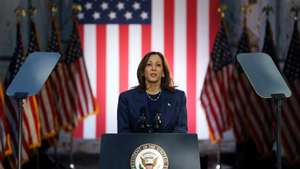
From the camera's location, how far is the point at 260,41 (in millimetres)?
9617

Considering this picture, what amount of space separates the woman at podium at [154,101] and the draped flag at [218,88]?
14.2 feet

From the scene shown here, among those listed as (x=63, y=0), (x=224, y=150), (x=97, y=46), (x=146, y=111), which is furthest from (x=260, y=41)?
(x=146, y=111)

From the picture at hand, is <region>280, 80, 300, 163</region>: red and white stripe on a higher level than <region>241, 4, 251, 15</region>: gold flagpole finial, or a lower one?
lower

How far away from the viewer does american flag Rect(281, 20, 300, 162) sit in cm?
842

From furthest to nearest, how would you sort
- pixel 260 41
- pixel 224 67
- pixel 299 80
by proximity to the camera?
pixel 260 41, pixel 224 67, pixel 299 80

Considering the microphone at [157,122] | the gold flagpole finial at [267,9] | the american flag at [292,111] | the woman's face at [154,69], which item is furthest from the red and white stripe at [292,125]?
the microphone at [157,122]

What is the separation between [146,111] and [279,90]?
97 cm

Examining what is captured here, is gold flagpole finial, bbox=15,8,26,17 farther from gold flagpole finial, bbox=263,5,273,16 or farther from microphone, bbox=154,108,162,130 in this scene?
microphone, bbox=154,108,162,130

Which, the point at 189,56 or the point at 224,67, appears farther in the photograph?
the point at 189,56

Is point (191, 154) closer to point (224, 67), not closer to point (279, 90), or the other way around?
point (279, 90)

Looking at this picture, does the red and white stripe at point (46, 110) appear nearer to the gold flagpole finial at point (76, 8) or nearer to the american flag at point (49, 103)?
the american flag at point (49, 103)

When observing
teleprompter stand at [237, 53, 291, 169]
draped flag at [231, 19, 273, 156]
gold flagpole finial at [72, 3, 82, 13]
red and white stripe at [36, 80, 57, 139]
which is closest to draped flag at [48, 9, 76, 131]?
red and white stripe at [36, 80, 57, 139]

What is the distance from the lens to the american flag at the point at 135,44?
382 inches

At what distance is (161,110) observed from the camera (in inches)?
179
